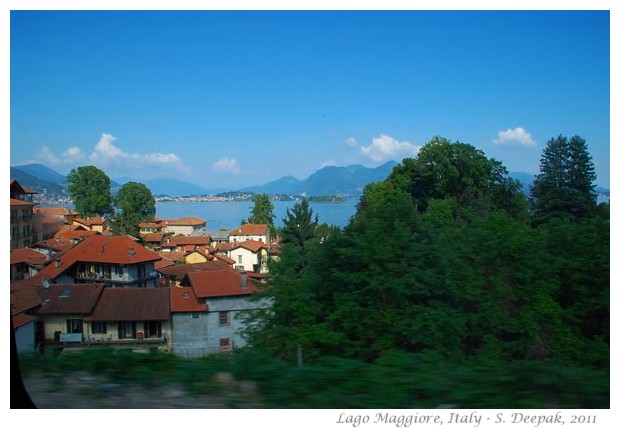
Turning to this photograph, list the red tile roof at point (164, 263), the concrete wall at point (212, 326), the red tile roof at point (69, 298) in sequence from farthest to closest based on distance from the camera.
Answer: the red tile roof at point (164, 263)
the concrete wall at point (212, 326)
the red tile roof at point (69, 298)

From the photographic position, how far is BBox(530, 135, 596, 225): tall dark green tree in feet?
23.0

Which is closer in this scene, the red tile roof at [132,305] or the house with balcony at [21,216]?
the house with balcony at [21,216]

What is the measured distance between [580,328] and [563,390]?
2718mm

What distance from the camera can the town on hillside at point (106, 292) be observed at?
464cm

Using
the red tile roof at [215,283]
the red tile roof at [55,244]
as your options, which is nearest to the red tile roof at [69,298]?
the red tile roof at [55,244]

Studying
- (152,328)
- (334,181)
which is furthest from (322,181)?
(152,328)

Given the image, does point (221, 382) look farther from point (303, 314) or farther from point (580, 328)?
point (580, 328)

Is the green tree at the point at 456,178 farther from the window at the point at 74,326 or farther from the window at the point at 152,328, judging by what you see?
the window at the point at 74,326

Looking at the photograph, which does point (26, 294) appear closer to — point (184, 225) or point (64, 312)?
→ point (64, 312)

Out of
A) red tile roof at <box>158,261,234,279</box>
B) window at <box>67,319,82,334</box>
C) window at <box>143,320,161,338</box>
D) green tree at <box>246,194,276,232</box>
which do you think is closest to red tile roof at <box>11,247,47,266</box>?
window at <box>67,319,82,334</box>

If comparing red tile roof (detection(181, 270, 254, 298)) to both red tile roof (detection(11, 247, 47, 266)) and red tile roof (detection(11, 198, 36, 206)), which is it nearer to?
red tile roof (detection(11, 247, 47, 266))

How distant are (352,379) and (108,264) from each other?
7065 millimetres

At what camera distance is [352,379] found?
3.15 meters

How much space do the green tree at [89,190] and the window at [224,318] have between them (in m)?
3.44
